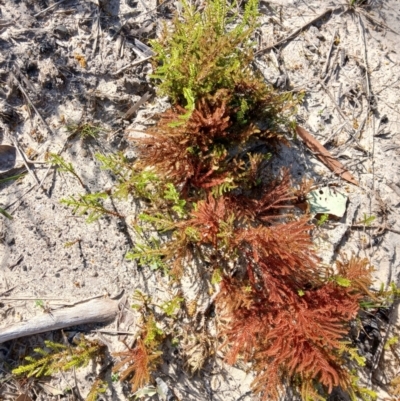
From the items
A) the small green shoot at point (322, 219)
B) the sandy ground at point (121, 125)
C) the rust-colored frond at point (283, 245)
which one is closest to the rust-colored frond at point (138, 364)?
the sandy ground at point (121, 125)

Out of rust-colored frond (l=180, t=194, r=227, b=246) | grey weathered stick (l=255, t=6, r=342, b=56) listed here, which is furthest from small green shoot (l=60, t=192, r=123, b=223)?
grey weathered stick (l=255, t=6, r=342, b=56)

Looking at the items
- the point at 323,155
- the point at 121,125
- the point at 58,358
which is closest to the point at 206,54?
the point at 121,125

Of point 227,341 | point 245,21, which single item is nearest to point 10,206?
point 227,341

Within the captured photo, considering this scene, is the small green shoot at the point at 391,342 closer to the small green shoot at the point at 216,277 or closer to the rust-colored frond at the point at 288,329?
the rust-colored frond at the point at 288,329

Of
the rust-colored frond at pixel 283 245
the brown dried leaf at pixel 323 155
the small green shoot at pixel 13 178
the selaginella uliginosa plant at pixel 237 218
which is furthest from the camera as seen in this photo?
the brown dried leaf at pixel 323 155

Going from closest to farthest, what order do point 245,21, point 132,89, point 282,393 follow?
point 245,21 < point 282,393 < point 132,89

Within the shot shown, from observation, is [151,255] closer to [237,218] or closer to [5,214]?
[237,218]

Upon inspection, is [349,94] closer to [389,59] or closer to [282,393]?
[389,59]
